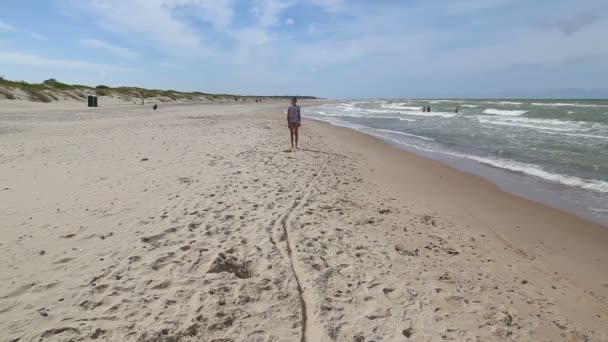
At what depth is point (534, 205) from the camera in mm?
7340

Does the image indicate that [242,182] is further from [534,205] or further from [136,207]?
[534,205]

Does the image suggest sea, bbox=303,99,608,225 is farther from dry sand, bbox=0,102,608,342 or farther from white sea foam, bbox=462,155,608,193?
dry sand, bbox=0,102,608,342

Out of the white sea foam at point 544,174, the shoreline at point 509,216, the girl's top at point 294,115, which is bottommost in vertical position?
the shoreline at point 509,216

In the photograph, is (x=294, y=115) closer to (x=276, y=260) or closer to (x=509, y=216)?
(x=509, y=216)

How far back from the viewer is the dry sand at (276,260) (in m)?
3.06

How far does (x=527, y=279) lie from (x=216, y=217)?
159 inches

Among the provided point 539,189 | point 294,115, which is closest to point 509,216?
point 539,189

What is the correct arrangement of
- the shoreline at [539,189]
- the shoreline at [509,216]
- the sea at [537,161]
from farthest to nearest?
the sea at [537,161] → the shoreline at [539,189] → the shoreline at [509,216]

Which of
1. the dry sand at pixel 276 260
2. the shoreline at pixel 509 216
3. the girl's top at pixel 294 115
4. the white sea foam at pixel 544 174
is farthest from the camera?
the girl's top at pixel 294 115

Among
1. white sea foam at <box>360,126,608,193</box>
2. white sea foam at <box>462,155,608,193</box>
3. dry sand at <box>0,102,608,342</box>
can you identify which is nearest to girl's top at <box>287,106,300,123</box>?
dry sand at <box>0,102,608,342</box>

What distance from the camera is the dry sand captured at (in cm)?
306

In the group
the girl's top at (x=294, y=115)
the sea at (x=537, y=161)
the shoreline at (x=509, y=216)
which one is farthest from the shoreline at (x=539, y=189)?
the girl's top at (x=294, y=115)

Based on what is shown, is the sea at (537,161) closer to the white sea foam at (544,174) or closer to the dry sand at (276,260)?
the white sea foam at (544,174)

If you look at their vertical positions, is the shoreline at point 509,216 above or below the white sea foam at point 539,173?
below
